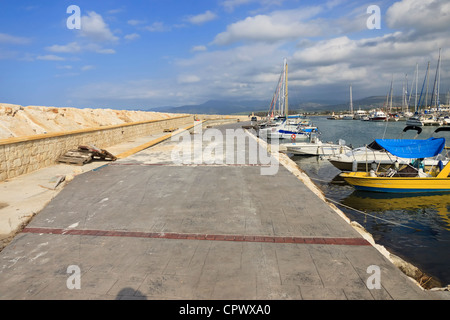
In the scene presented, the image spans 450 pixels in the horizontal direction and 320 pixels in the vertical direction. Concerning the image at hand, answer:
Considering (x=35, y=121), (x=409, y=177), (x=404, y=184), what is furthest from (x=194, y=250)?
(x=35, y=121)

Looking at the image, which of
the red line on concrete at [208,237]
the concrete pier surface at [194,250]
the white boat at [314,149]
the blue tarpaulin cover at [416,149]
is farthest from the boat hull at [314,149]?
the red line on concrete at [208,237]

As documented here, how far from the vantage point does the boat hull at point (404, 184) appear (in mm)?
14891

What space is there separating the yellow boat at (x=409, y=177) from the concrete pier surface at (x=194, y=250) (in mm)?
7614

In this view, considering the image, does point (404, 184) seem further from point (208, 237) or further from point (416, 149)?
point (208, 237)

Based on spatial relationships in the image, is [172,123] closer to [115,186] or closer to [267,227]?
[115,186]

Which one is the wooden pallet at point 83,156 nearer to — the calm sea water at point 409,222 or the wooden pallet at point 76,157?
the wooden pallet at point 76,157

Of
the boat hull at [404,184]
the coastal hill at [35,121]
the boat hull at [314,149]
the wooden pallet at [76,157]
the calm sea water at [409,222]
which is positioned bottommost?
the calm sea water at [409,222]

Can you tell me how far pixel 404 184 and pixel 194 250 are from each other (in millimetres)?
14013

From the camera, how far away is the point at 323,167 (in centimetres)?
2459

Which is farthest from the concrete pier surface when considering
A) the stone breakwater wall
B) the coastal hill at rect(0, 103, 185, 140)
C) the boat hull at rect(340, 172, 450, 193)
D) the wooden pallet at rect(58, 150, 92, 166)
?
the coastal hill at rect(0, 103, 185, 140)

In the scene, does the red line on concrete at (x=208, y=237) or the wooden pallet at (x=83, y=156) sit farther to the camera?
the wooden pallet at (x=83, y=156)

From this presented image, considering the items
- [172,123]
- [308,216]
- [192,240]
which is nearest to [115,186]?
[192,240]
